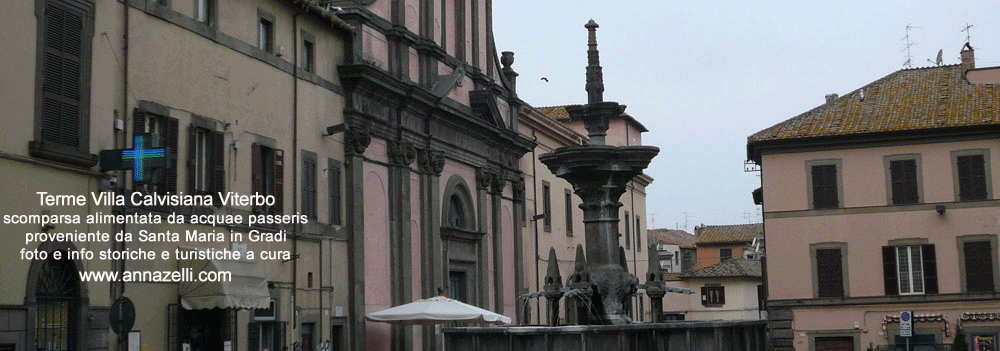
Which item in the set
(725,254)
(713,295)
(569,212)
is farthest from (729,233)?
(569,212)

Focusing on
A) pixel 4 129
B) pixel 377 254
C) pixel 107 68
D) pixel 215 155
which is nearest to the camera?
pixel 4 129

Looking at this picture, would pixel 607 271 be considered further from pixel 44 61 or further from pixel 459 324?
pixel 459 324

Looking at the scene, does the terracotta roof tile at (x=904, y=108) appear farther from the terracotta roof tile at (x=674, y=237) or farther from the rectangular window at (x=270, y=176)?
the terracotta roof tile at (x=674, y=237)

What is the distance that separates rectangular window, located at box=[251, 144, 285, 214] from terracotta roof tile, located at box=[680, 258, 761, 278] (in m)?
45.1

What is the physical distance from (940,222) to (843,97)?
Answer: 5.93 meters

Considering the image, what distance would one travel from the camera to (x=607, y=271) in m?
19.4

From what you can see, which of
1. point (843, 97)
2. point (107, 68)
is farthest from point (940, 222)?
point (107, 68)

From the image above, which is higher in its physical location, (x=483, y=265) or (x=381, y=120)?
(x=381, y=120)

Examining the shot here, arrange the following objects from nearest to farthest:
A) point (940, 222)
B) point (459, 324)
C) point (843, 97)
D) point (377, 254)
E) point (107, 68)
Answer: point (107, 68) → point (377, 254) → point (459, 324) → point (940, 222) → point (843, 97)

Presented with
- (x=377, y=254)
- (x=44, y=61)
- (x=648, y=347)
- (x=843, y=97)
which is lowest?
(x=648, y=347)

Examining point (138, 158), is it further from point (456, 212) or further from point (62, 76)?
point (456, 212)

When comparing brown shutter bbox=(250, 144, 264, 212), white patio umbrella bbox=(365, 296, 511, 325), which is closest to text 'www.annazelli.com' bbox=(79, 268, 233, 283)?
brown shutter bbox=(250, 144, 264, 212)

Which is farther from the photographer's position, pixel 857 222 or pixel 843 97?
pixel 843 97

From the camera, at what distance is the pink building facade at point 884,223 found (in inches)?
1486
